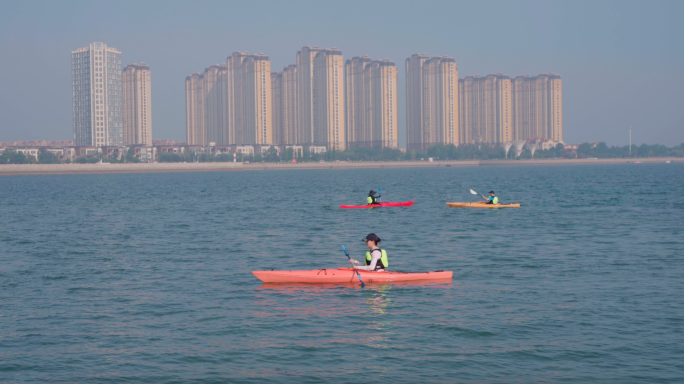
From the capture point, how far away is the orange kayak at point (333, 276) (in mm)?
18188

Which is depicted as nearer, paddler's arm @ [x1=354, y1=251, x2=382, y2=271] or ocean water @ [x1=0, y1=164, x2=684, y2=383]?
ocean water @ [x1=0, y1=164, x2=684, y2=383]

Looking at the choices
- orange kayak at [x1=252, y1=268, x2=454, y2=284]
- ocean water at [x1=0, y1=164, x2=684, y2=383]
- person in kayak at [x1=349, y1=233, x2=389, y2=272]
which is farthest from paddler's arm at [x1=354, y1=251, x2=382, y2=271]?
ocean water at [x1=0, y1=164, x2=684, y2=383]

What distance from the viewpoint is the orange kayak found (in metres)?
18.2

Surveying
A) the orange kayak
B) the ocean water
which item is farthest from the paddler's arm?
the ocean water

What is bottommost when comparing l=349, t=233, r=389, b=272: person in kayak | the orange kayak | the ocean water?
the ocean water

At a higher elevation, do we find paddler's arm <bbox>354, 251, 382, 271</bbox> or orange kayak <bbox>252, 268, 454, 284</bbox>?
paddler's arm <bbox>354, 251, 382, 271</bbox>

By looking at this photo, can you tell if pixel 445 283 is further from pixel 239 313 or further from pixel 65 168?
pixel 65 168

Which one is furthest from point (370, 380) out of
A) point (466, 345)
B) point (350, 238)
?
point (350, 238)

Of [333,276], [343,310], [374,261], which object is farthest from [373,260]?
[343,310]

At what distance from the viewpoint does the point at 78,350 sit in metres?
12.6

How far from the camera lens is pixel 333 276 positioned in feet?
59.9

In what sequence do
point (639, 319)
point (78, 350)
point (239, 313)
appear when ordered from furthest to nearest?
point (239, 313), point (639, 319), point (78, 350)

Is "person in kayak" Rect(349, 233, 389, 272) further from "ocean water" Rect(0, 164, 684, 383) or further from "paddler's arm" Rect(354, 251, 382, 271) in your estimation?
"ocean water" Rect(0, 164, 684, 383)

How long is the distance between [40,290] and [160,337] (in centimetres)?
674
